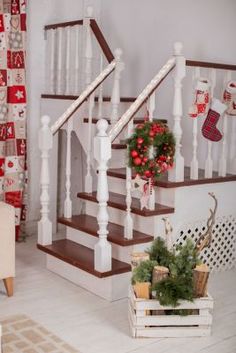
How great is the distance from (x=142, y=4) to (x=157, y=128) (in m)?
2.62

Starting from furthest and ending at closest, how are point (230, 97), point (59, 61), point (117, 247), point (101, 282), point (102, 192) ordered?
point (59, 61)
point (230, 97)
point (117, 247)
point (101, 282)
point (102, 192)

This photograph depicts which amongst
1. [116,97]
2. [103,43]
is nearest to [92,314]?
[116,97]

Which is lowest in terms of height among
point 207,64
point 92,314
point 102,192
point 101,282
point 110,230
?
point 92,314

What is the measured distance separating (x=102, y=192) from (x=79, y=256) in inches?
27.3

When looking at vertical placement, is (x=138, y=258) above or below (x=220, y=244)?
above

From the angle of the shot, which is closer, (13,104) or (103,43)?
(103,43)

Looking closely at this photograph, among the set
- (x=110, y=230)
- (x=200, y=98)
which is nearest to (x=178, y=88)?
(x=200, y=98)

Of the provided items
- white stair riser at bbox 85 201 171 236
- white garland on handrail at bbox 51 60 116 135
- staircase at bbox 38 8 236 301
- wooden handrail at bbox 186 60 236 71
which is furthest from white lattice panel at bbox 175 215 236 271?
white garland on handrail at bbox 51 60 116 135

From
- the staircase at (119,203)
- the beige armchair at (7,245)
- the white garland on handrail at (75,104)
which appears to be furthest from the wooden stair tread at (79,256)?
the white garland on handrail at (75,104)

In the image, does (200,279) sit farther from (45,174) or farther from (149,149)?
(45,174)

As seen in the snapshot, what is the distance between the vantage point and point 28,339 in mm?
3322

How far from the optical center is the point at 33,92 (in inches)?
225

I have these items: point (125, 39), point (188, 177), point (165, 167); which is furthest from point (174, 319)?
point (125, 39)

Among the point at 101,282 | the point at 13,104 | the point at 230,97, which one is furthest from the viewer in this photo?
the point at 13,104
